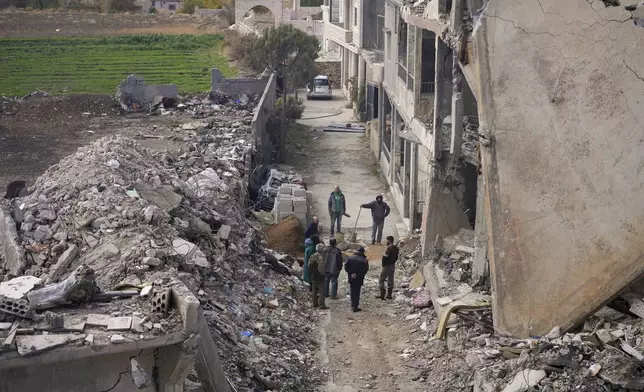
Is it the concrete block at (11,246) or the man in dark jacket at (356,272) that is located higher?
the concrete block at (11,246)

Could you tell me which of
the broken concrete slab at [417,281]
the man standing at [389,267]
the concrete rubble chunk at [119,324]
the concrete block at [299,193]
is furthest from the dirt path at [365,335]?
the concrete rubble chunk at [119,324]

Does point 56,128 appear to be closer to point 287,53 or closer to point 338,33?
point 287,53

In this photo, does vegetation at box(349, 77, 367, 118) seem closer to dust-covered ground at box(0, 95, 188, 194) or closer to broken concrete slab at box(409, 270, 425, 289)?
dust-covered ground at box(0, 95, 188, 194)

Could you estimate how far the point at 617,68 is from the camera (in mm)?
11438

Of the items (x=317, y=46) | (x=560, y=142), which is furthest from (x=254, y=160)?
(x=317, y=46)

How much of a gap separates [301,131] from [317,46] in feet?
24.0

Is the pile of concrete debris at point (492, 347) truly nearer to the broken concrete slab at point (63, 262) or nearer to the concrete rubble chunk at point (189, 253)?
the concrete rubble chunk at point (189, 253)

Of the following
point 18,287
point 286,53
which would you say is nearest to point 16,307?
point 18,287

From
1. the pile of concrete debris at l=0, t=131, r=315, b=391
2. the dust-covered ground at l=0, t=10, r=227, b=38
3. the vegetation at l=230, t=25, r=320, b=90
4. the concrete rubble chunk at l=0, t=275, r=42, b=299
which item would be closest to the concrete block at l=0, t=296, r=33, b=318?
the pile of concrete debris at l=0, t=131, r=315, b=391

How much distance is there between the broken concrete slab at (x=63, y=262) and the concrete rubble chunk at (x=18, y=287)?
2.09 metres

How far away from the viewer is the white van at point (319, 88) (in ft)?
130

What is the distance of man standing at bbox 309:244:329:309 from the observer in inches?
567

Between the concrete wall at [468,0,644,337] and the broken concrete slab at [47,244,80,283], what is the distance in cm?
552

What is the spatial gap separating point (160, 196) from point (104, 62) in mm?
38068
